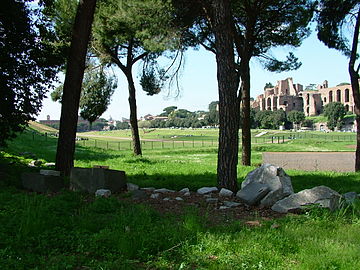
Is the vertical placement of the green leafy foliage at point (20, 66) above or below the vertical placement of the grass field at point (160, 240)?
above

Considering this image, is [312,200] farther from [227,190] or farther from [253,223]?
[227,190]

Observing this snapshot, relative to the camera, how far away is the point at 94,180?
5406mm

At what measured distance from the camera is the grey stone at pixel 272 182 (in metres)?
4.88

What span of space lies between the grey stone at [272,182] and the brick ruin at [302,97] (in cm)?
9700

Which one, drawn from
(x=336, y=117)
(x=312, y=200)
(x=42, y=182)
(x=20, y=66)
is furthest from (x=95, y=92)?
(x=336, y=117)

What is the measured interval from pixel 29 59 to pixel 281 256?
7709mm

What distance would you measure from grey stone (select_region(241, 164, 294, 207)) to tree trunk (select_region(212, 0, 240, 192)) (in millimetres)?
417

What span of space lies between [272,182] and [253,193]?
435 mm

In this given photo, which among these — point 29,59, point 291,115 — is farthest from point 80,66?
point 291,115

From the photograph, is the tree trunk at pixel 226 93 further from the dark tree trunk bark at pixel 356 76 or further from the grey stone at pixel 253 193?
the dark tree trunk bark at pixel 356 76

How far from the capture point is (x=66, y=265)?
2598 mm

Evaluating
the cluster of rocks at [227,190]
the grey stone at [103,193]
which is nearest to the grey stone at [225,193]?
the cluster of rocks at [227,190]

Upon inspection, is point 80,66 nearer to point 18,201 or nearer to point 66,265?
point 18,201

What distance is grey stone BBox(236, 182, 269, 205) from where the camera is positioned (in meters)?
4.88
